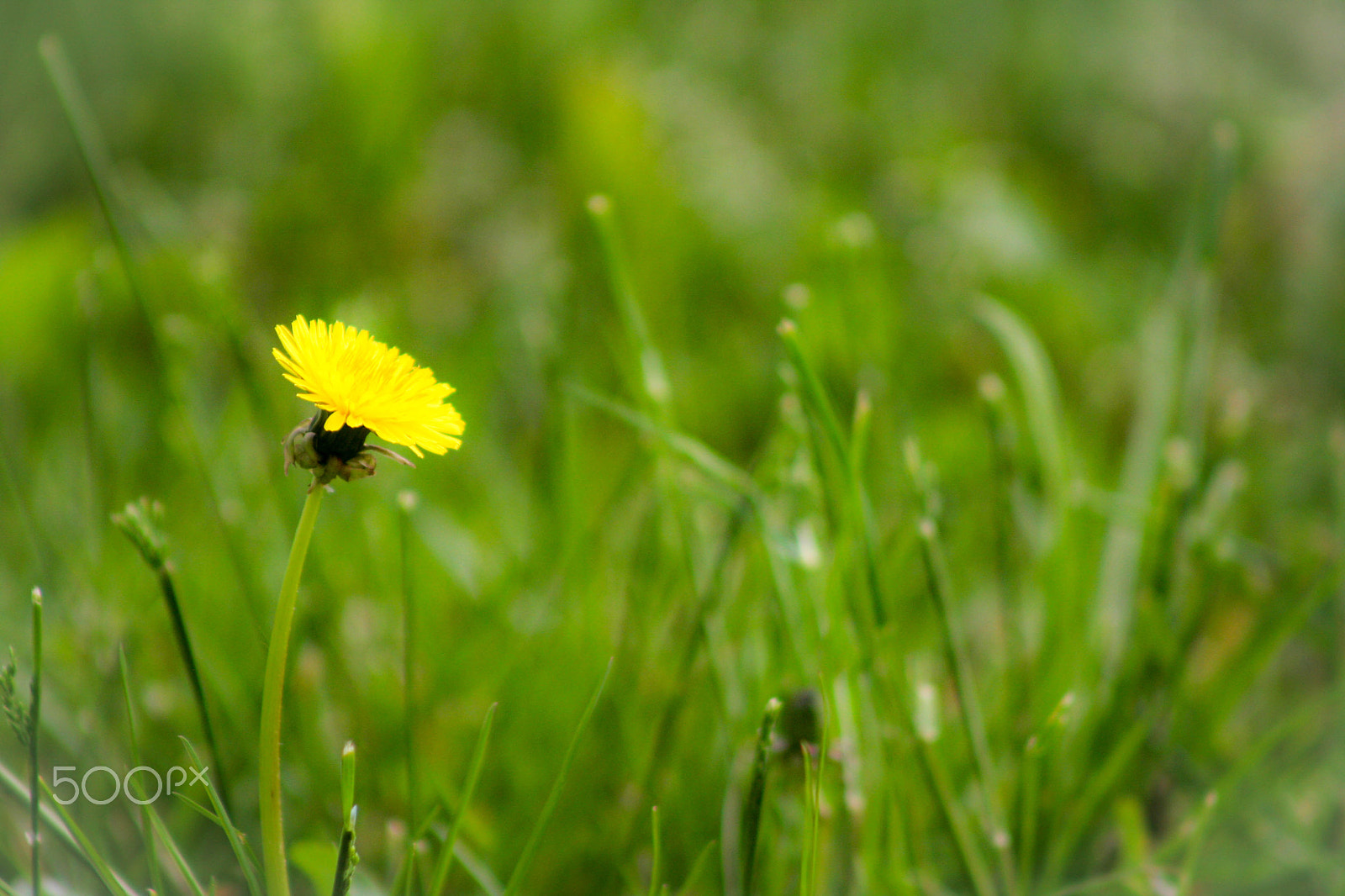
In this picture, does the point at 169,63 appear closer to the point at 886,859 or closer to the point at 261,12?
the point at 261,12

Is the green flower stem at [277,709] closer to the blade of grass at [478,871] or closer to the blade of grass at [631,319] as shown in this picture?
the blade of grass at [478,871]

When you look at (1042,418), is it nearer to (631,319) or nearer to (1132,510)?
(1132,510)

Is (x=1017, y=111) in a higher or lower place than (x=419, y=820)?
higher

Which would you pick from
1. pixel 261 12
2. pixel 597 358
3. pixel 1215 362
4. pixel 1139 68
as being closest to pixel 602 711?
pixel 597 358

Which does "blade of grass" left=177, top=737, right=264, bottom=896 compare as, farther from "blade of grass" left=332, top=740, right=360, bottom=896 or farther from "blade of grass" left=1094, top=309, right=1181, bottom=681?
"blade of grass" left=1094, top=309, right=1181, bottom=681

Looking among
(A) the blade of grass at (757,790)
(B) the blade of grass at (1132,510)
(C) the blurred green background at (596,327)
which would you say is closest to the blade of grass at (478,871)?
(C) the blurred green background at (596,327)

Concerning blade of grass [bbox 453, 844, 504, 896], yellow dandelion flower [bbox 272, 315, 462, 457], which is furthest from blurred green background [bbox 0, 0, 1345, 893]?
yellow dandelion flower [bbox 272, 315, 462, 457]

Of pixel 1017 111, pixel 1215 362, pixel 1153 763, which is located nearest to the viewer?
pixel 1153 763
